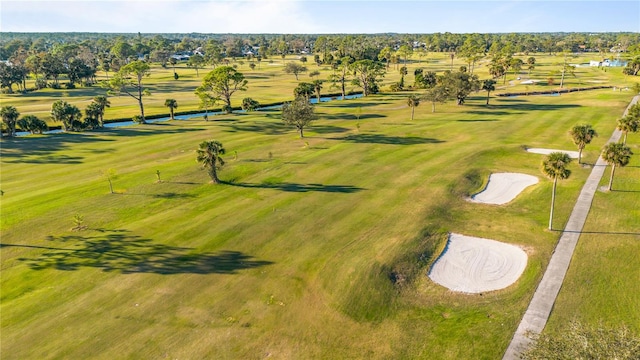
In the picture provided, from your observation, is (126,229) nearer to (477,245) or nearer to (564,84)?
(477,245)

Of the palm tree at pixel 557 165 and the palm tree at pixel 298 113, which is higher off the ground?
the palm tree at pixel 298 113

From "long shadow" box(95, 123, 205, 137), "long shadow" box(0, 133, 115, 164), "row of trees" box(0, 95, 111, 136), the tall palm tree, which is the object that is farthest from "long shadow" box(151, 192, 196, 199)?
"row of trees" box(0, 95, 111, 136)

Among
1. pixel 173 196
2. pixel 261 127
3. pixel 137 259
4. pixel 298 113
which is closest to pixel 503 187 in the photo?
pixel 298 113

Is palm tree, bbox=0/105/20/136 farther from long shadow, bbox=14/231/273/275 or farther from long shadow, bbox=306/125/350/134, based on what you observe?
long shadow, bbox=306/125/350/134

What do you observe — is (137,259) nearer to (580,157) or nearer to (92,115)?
(580,157)

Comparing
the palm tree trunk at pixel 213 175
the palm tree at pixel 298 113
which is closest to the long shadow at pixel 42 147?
the palm tree trunk at pixel 213 175

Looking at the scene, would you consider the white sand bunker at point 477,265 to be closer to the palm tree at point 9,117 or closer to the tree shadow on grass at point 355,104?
the tree shadow on grass at point 355,104
